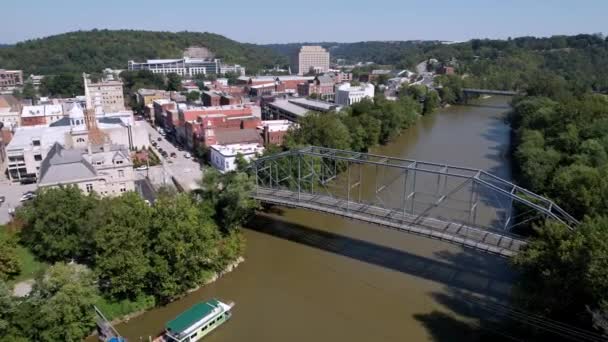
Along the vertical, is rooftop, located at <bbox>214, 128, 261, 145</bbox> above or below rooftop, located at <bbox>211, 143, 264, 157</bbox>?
above

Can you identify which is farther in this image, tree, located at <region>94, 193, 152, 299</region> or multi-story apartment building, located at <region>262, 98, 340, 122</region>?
multi-story apartment building, located at <region>262, 98, 340, 122</region>

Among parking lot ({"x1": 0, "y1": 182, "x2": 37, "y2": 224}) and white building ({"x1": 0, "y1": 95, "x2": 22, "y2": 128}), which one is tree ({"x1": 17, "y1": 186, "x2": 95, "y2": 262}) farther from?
white building ({"x1": 0, "y1": 95, "x2": 22, "y2": 128})

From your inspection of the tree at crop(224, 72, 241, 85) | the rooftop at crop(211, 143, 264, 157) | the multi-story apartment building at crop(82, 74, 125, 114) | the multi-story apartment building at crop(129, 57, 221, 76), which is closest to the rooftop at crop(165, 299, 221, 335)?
the rooftop at crop(211, 143, 264, 157)

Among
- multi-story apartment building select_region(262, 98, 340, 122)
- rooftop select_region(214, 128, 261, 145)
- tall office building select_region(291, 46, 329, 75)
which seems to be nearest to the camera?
rooftop select_region(214, 128, 261, 145)

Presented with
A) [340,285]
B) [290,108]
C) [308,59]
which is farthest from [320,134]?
[308,59]

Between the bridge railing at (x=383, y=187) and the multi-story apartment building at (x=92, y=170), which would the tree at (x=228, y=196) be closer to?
the bridge railing at (x=383, y=187)

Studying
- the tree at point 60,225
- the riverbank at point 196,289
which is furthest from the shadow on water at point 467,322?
the tree at point 60,225
